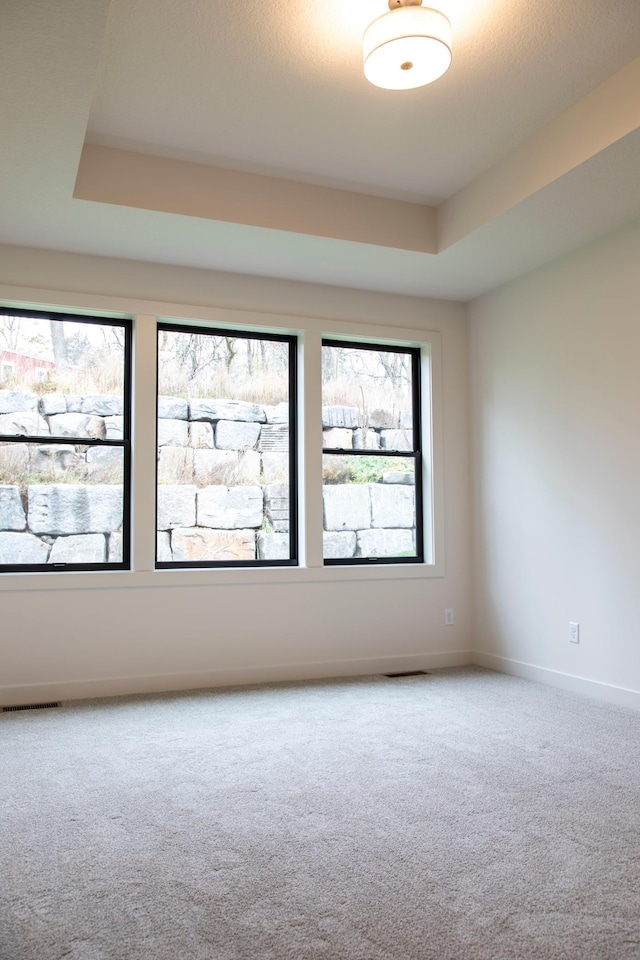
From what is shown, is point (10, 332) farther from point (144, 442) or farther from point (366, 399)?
point (366, 399)

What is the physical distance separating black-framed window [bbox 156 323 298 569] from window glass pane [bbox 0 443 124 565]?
1.00ft

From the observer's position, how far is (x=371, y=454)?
5.28m

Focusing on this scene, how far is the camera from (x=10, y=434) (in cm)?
438

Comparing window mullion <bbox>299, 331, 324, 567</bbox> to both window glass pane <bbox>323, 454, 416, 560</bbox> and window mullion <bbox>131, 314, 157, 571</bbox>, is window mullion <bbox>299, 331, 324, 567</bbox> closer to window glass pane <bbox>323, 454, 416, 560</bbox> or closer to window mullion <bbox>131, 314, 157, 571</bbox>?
window glass pane <bbox>323, 454, 416, 560</bbox>

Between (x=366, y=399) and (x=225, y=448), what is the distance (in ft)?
3.60

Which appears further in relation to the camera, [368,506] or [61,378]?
[368,506]

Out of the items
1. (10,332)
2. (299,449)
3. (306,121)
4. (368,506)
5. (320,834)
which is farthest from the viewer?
(368,506)

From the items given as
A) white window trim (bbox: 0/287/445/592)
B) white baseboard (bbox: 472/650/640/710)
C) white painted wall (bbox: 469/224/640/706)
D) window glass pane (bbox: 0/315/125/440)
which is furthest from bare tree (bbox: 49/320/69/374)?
white baseboard (bbox: 472/650/640/710)

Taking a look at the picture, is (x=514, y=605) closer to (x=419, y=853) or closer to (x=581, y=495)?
(x=581, y=495)

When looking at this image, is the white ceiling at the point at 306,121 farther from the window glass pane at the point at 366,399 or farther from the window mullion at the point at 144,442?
the window glass pane at the point at 366,399

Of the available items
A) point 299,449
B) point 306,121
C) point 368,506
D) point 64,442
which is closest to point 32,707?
point 64,442

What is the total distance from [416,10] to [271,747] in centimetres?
302

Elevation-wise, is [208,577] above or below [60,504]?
below

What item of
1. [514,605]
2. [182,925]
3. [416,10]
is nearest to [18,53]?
[416,10]
